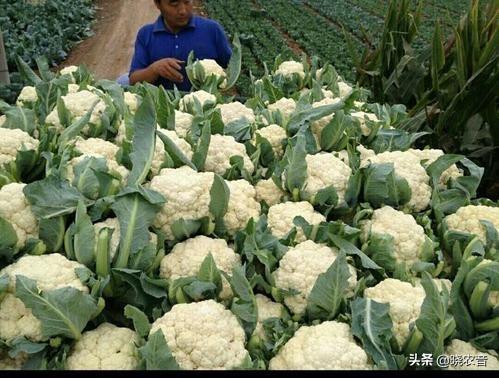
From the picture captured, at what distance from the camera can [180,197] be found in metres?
1.67

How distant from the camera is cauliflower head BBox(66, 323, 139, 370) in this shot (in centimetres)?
136

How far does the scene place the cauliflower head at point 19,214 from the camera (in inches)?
62.3

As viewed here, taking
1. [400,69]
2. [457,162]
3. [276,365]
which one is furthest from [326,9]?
[276,365]

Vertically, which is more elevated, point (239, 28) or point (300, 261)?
point (300, 261)

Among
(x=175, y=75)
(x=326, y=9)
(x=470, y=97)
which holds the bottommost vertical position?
(x=326, y=9)

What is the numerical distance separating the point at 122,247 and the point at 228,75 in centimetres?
175

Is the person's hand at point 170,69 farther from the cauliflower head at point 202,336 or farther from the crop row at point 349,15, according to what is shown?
the crop row at point 349,15

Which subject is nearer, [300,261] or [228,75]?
[300,261]

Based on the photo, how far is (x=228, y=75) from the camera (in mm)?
3072

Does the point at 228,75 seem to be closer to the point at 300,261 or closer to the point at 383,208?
the point at 383,208

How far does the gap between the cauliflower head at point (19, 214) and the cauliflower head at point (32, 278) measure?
11 centimetres

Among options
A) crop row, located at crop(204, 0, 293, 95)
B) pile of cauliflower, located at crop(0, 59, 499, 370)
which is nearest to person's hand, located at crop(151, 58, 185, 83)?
pile of cauliflower, located at crop(0, 59, 499, 370)

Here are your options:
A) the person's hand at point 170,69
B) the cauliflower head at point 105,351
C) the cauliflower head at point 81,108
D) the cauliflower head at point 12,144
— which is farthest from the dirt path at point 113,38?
the cauliflower head at point 105,351

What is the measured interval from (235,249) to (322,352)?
47 cm
